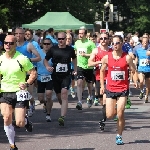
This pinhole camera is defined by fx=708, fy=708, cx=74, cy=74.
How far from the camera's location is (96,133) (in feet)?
40.7

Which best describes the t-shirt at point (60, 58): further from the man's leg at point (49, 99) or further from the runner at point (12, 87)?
the runner at point (12, 87)

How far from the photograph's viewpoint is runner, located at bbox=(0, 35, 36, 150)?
32.9 ft

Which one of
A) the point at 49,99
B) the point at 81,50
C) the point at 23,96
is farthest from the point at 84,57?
the point at 23,96

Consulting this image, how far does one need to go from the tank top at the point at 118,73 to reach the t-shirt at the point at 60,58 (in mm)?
2399

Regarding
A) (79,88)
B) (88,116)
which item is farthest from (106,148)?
(79,88)

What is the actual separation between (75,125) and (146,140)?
7.82ft

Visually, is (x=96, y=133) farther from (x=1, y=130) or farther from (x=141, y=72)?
(x=141, y=72)

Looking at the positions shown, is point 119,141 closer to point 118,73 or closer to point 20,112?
point 118,73

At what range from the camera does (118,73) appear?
447 inches

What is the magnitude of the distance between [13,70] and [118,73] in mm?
2016

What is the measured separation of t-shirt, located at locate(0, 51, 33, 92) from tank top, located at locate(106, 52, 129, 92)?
173 cm

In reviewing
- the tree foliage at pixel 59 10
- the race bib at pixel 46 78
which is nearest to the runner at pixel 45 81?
the race bib at pixel 46 78

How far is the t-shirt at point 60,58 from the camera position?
13.7m

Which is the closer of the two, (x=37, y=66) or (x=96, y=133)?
(x=96, y=133)
